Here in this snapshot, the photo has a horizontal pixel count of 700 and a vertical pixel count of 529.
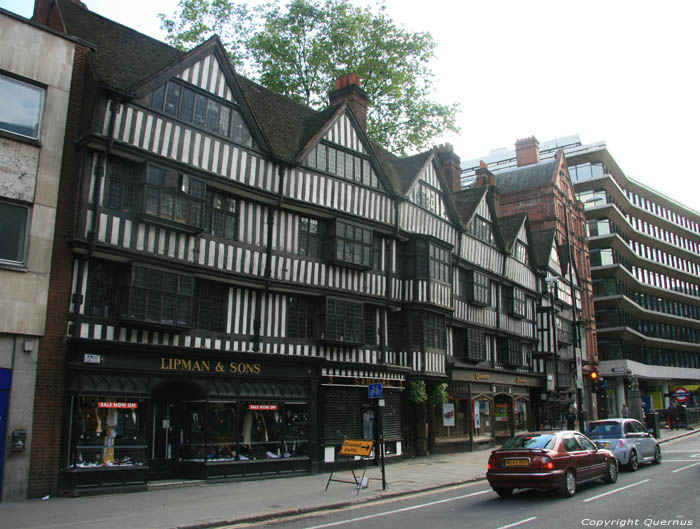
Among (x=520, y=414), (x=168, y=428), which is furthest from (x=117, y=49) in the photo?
(x=520, y=414)

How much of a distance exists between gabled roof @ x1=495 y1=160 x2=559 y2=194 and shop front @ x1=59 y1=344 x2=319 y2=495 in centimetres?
3297

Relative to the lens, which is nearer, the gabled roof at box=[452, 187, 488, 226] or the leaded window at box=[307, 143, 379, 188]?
the leaded window at box=[307, 143, 379, 188]

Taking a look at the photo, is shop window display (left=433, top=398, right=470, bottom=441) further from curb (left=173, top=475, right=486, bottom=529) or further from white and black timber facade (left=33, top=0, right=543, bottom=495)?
curb (left=173, top=475, right=486, bottom=529)

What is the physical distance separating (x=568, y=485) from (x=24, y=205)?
1373 centimetres

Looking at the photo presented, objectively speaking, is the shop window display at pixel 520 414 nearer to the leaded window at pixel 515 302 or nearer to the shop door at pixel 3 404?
the leaded window at pixel 515 302

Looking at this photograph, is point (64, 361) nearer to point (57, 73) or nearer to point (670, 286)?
point (57, 73)

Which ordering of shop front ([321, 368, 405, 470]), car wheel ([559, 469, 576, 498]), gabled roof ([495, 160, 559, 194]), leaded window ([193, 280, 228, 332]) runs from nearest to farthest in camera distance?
car wheel ([559, 469, 576, 498]), leaded window ([193, 280, 228, 332]), shop front ([321, 368, 405, 470]), gabled roof ([495, 160, 559, 194])

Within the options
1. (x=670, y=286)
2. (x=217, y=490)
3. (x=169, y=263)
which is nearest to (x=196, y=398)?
(x=217, y=490)

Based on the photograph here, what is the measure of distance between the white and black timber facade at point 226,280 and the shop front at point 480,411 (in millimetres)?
557

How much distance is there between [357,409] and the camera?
2055 cm

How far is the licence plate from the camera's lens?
41.7 feet

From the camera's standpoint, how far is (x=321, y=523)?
10750 millimetres

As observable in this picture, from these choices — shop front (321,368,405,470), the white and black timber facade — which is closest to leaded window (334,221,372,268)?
the white and black timber facade

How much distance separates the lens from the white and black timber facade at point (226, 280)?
1452cm
